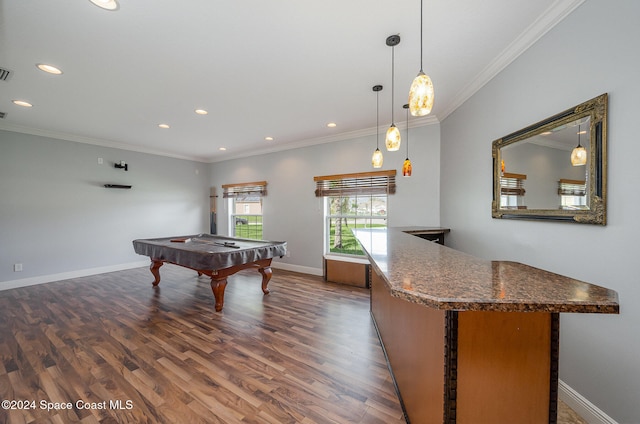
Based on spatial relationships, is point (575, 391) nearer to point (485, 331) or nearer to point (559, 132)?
point (485, 331)

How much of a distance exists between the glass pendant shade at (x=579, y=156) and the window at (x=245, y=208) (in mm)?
4978

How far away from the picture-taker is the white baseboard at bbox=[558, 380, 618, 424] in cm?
141

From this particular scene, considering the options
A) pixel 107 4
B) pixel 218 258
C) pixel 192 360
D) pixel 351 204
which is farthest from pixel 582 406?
pixel 107 4

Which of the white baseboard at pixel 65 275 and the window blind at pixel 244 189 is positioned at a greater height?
the window blind at pixel 244 189

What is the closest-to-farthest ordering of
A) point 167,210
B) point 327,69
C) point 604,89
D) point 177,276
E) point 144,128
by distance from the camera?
point 604,89
point 327,69
point 144,128
point 177,276
point 167,210

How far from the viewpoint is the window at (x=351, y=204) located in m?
4.30

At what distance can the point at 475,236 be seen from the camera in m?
2.69

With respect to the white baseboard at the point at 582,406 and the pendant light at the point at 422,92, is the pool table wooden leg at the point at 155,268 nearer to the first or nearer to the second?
the pendant light at the point at 422,92

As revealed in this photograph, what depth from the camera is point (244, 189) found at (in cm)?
605

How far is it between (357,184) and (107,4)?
365cm

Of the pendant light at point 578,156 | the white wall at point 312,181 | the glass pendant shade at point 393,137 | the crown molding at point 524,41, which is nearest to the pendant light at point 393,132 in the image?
the glass pendant shade at point 393,137

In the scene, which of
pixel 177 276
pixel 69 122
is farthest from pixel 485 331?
pixel 69 122

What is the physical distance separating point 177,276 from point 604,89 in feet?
19.0

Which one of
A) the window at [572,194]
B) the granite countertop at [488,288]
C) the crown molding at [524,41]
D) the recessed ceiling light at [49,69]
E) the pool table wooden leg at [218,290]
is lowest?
the pool table wooden leg at [218,290]
